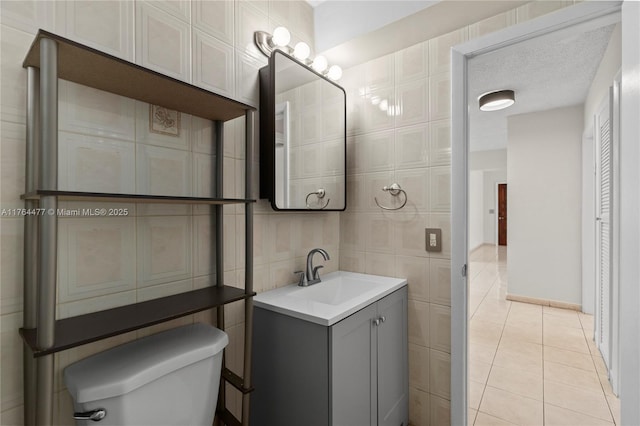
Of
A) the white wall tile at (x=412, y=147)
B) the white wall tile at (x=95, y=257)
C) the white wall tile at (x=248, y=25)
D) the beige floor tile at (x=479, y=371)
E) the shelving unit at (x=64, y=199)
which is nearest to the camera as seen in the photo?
the shelving unit at (x=64, y=199)

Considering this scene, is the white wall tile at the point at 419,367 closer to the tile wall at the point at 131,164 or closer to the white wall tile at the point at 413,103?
the tile wall at the point at 131,164

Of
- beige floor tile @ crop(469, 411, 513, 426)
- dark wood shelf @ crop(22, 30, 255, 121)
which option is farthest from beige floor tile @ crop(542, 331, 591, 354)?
dark wood shelf @ crop(22, 30, 255, 121)

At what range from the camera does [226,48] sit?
4.55 ft

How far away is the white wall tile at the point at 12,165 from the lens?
33.1 inches

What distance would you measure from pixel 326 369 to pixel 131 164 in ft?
3.30

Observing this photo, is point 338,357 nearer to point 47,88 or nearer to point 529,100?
point 47,88

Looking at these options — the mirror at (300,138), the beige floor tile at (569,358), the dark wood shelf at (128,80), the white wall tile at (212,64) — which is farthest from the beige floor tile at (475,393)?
the white wall tile at (212,64)

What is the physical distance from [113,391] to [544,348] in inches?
123

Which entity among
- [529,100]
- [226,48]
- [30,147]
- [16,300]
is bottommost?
[16,300]

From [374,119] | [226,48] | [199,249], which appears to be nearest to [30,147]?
[199,249]

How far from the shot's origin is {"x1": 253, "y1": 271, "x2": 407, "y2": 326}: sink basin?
123 centimetres

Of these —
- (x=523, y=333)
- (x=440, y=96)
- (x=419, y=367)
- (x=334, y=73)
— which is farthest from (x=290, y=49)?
(x=523, y=333)

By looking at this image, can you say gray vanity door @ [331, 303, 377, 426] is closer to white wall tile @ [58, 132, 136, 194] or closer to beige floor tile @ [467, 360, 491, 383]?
white wall tile @ [58, 132, 136, 194]

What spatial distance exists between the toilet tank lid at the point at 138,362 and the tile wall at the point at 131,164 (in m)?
0.07
